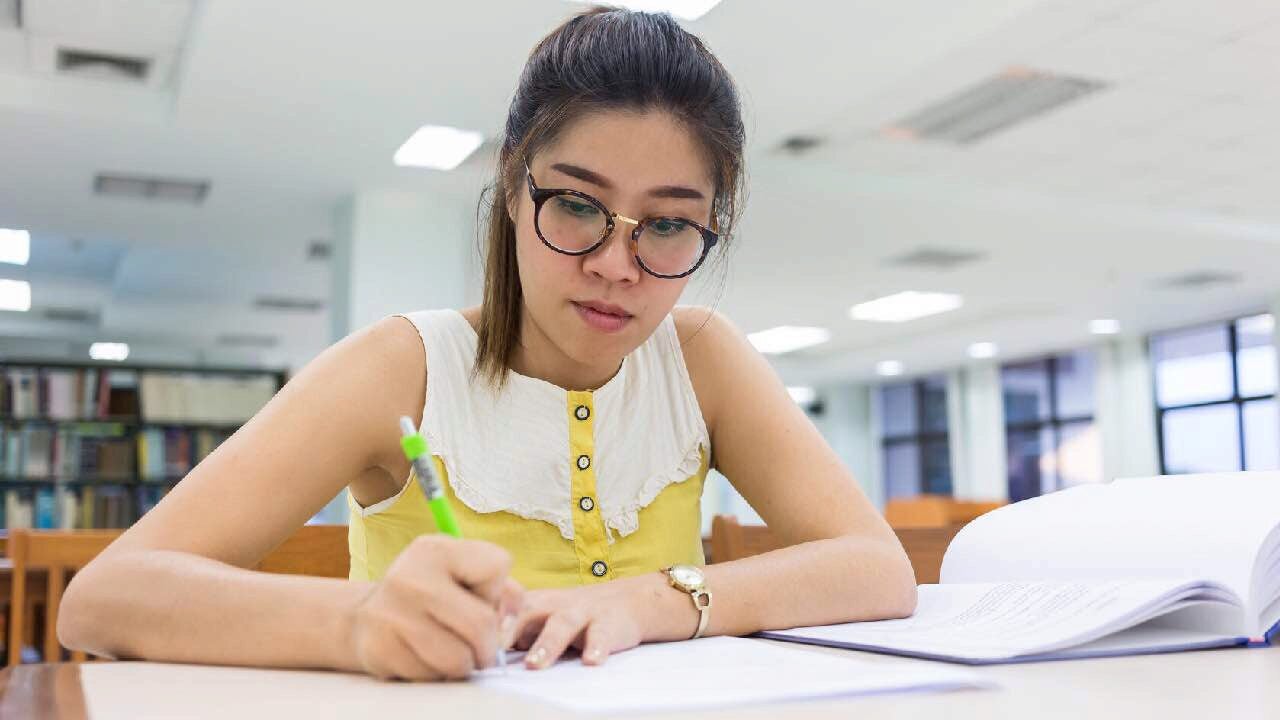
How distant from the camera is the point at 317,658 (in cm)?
80

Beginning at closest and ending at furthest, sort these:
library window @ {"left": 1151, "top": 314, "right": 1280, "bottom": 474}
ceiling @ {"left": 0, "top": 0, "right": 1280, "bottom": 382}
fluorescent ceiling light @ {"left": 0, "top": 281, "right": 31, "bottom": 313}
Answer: ceiling @ {"left": 0, "top": 0, "right": 1280, "bottom": 382} < fluorescent ceiling light @ {"left": 0, "top": 281, "right": 31, "bottom": 313} < library window @ {"left": 1151, "top": 314, "right": 1280, "bottom": 474}

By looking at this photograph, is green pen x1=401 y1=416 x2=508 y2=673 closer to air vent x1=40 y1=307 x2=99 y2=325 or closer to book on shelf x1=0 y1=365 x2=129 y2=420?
book on shelf x1=0 y1=365 x2=129 y2=420

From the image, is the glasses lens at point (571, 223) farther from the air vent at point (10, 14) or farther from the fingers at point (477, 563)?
the air vent at point (10, 14)

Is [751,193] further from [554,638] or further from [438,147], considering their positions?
[438,147]

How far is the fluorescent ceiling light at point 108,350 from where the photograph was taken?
1288 cm

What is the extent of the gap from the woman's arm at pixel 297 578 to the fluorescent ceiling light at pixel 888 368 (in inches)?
517

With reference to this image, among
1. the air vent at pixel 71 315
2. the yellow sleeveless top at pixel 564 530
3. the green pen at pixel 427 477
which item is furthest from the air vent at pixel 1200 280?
the air vent at pixel 71 315

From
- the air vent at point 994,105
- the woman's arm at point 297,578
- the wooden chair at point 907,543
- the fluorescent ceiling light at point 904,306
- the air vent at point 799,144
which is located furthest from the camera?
the fluorescent ceiling light at point 904,306

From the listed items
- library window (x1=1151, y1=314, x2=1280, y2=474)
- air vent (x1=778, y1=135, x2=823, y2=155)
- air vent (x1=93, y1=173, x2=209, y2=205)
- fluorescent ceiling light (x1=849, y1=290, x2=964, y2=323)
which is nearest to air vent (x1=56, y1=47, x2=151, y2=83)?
air vent (x1=93, y1=173, x2=209, y2=205)

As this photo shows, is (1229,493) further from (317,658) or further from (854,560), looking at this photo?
(317,658)

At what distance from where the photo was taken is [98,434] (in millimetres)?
7633

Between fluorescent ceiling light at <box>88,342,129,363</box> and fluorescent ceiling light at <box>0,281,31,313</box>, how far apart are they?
5.37 ft

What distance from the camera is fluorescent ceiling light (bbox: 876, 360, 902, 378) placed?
1403 cm

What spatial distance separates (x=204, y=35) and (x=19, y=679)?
4377mm
